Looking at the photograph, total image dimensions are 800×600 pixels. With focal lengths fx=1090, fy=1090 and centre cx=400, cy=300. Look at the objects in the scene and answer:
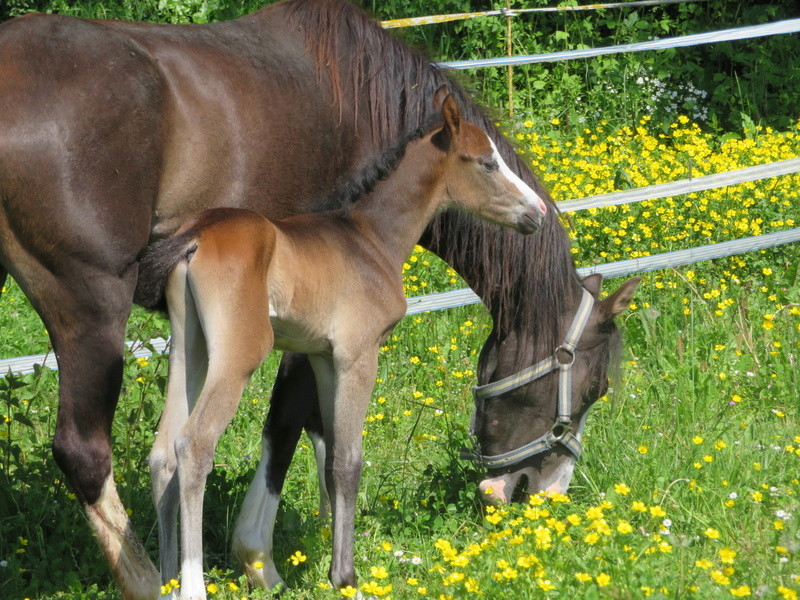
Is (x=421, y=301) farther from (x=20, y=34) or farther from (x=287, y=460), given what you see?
(x=20, y=34)

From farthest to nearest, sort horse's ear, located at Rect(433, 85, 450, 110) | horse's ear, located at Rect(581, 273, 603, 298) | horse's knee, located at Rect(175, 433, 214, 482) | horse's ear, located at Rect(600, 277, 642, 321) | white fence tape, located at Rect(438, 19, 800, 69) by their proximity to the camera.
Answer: white fence tape, located at Rect(438, 19, 800, 69)
horse's ear, located at Rect(581, 273, 603, 298)
horse's ear, located at Rect(600, 277, 642, 321)
horse's ear, located at Rect(433, 85, 450, 110)
horse's knee, located at Rect(175, 433, 214, 482)

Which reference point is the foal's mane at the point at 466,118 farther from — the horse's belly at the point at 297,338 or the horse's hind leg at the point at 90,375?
the horse's hind leg at the point at 90,375

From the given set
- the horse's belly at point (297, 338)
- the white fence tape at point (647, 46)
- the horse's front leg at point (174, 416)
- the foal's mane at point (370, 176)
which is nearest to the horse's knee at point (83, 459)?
the horse's front leg at point (174, 416)

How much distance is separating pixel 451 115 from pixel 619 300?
3.19 ft

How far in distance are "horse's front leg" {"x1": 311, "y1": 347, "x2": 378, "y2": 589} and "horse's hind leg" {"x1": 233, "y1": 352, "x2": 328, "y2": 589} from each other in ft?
1.88

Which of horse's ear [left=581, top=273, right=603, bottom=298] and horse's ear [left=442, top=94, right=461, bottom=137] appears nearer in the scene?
horse's ear [left=442, top=94, right=461, bottom=137]

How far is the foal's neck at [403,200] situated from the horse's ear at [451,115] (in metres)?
0.08

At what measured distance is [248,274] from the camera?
3000 mm

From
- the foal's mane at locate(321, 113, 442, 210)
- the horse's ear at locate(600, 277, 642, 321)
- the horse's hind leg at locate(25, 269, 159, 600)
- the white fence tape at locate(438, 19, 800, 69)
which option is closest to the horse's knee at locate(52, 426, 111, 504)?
the horse's hind leg at locate(25, 269, 159, 600)

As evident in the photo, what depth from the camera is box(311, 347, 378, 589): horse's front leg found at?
3.34 m

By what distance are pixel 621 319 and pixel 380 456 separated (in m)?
1.77

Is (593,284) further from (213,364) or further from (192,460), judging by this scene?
(192,460)

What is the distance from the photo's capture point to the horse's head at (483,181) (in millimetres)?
3662

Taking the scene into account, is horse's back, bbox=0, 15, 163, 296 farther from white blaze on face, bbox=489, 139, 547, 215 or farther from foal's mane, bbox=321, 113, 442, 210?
white blaze on face, bbox=489, 139, 547, 215
